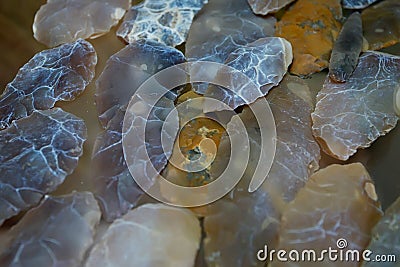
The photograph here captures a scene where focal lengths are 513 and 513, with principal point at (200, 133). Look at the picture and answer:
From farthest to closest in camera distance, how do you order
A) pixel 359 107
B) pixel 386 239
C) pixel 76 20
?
1. pixel 76 20
2. pixel 359 107
3. pixel 386 239

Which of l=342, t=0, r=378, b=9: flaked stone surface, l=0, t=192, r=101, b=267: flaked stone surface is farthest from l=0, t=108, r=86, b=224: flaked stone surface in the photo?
l=342, t=0, r=378, b=9: flaked stone surface

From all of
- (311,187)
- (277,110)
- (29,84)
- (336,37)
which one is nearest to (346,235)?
(311,187)

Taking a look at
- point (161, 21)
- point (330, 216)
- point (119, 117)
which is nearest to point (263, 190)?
point (330, 216)

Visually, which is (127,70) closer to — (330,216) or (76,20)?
(76,20)

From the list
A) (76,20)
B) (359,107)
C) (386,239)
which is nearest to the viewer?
(386,239)

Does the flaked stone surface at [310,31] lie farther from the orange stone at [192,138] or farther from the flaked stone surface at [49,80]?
the flaked stone surface at [49,80]

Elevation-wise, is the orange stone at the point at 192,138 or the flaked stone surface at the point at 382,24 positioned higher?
the orange stone at the point at 192,138

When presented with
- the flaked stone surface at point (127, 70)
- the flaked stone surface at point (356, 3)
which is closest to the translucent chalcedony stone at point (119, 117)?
the flaked stone surface at point (127, 70)
